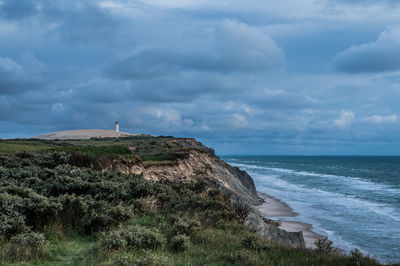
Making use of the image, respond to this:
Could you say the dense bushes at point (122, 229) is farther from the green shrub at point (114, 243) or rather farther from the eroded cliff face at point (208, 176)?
the eroded cliff face at point (208, 176)

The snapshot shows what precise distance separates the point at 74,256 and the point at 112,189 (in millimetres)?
5391

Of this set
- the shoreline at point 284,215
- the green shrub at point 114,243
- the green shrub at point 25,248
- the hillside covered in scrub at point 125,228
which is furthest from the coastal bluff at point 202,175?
the green shrub at point 25,248

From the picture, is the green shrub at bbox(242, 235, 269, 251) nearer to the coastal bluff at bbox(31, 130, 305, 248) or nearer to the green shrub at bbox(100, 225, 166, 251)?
the green shrub at bbox(100, 225, 166, 251)

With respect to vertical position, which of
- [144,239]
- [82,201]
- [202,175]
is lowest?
[144,239]

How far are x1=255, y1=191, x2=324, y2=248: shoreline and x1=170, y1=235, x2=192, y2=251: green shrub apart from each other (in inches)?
426

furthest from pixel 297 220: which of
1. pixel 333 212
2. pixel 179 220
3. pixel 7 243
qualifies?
pixel 7 243

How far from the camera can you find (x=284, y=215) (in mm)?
32031

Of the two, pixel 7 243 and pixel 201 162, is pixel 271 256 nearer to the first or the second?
pixel 7 243

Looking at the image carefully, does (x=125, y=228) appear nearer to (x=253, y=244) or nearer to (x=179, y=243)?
(x=179, y=243)

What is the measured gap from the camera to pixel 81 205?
11.9 meters

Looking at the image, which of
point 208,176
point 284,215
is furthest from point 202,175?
point 284,215

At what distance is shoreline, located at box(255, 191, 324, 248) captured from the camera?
929 inches

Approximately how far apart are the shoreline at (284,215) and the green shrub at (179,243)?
35.5 feet

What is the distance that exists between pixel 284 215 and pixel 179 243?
23.9 m
